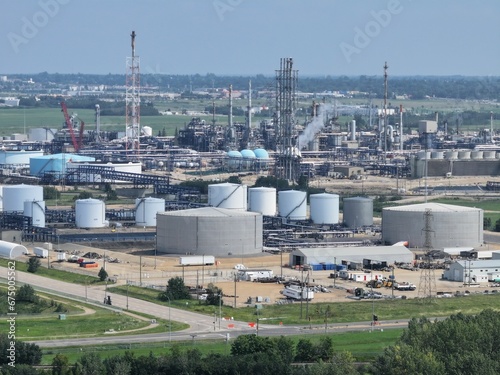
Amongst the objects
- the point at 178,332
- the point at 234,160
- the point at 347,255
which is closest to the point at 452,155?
the point at 234,160

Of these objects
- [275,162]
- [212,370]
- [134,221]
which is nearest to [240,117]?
[275,162]

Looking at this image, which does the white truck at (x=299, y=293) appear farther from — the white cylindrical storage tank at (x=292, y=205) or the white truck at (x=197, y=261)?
the white cylindrical storage tank at (x=292, y=205)

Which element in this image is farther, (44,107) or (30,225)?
(44,107)

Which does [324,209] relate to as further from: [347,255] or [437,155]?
[437,155]

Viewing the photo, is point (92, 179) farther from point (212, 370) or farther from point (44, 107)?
point (44, 107)

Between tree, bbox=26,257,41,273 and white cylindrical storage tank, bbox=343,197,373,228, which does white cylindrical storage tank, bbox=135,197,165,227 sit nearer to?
white cylindrical storage tank, bbox=343,197,373,228

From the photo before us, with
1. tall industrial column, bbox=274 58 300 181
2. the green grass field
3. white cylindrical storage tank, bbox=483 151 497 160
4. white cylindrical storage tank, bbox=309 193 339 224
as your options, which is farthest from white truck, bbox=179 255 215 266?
white cylindrical storage tank, bbox=483 151 497 160
